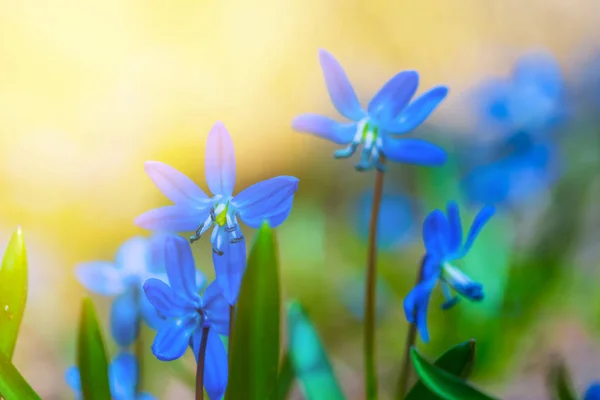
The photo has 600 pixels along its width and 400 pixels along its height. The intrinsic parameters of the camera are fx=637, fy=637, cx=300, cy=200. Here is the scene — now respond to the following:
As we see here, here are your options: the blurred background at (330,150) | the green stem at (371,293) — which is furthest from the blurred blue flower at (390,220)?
the green stem at (371,293)

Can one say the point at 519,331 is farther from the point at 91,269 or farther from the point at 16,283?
the point at 16,283

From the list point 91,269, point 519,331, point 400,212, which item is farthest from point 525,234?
point 91,269

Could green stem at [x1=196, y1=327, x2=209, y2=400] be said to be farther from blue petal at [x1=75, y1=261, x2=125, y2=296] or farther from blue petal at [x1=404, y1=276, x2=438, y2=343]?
blue petal at [x1=75, y1=261, x2=125, y2=296]

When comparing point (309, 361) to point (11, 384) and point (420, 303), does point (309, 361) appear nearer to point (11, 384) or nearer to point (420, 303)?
point (420, 303)

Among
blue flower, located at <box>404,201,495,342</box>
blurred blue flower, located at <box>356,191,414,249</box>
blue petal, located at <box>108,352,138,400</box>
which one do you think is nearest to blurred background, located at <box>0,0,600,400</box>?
blurred blue flower, located at <box>356,191,414,249</box>

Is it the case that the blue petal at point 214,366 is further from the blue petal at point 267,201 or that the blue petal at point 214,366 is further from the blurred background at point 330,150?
the blurred background at point 330,150

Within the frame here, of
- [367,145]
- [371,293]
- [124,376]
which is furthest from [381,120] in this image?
[124,376]
